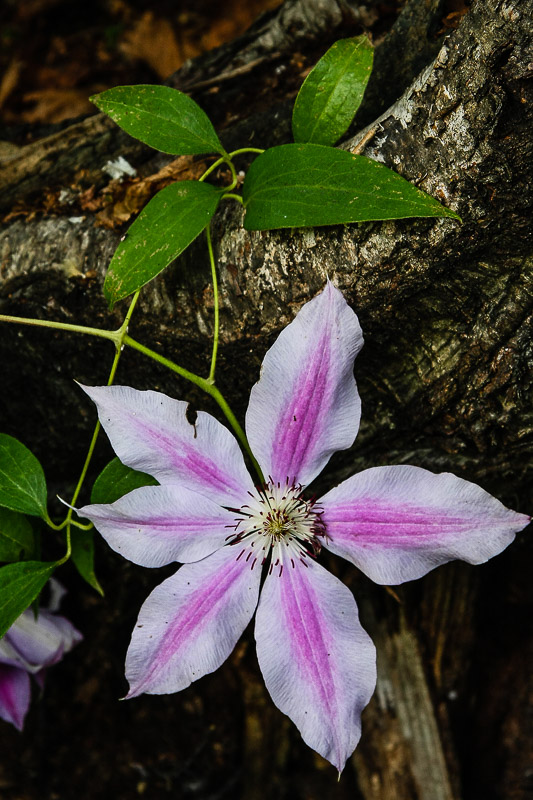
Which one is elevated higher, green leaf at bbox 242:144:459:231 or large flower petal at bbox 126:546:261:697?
green leaf at bbox 242:144:459:231

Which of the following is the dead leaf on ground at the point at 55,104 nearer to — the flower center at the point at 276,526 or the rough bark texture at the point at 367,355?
the rough bark texture at the point at 367,355

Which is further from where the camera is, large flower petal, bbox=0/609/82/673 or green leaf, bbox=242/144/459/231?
large flower petal, bbox=0/609/82/673

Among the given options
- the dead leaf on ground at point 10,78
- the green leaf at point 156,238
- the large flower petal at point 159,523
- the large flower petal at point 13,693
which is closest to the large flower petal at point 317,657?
the large flower petal at point 159,523

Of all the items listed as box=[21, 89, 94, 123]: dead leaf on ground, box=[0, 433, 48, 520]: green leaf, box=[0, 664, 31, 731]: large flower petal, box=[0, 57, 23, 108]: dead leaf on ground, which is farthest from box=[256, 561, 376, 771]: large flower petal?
box=[0, 57, 23, 108]: dead leaf on ground

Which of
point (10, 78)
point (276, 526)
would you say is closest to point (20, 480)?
point (276, 526)

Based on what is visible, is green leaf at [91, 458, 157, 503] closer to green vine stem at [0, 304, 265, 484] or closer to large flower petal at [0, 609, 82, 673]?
green vine stem at [0, 304, 265, 484]

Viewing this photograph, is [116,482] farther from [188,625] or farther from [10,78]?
[10,78]
